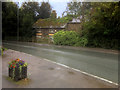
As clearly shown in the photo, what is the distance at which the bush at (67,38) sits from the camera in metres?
20.0

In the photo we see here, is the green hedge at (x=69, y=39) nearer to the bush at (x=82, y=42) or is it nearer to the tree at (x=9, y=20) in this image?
the bush at (x=82, y=42)

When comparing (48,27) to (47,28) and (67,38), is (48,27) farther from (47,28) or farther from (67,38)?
(67,38)

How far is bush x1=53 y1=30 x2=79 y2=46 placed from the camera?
65.5ft

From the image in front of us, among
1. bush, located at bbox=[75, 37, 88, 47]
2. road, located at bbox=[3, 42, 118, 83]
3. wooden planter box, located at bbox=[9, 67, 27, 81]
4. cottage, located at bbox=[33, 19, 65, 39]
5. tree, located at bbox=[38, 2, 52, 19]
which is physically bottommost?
road, located at bbox=[3, 42, 118, 83]

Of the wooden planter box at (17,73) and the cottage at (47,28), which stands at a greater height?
the cottage at (47,28)

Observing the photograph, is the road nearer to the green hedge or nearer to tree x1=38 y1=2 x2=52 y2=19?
the green hedge

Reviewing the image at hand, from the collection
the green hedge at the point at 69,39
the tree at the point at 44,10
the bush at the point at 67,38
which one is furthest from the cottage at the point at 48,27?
the tree at the point at 44,10

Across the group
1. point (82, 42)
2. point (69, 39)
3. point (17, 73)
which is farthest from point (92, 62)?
point (69, 39)

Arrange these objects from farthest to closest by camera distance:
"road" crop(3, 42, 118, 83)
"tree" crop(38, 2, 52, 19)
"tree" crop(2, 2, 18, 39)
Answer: "tree" crop(38, 2, 52, 19) → "tree" crop(2, 2, 18, 39) → "road" crop(3, 42, 118, 83)

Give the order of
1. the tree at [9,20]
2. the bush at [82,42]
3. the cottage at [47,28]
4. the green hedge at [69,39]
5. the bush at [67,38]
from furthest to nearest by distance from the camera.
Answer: the tree at [9,20] < the cottage at [47,28] < the bush at [67,38] < the green hedge at [69,39] < the bush at [82,42]

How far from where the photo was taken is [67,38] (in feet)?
68.3

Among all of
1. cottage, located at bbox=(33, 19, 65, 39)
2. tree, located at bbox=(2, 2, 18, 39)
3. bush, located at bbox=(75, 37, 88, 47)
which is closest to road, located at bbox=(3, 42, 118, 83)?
bush, located at bbox=(75, 37, 88, 47)

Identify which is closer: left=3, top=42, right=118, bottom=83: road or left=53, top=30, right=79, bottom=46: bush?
left=3, top=42, right=118, bottom=83: road

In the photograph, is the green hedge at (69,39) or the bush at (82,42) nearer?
the bush at (82,42)
